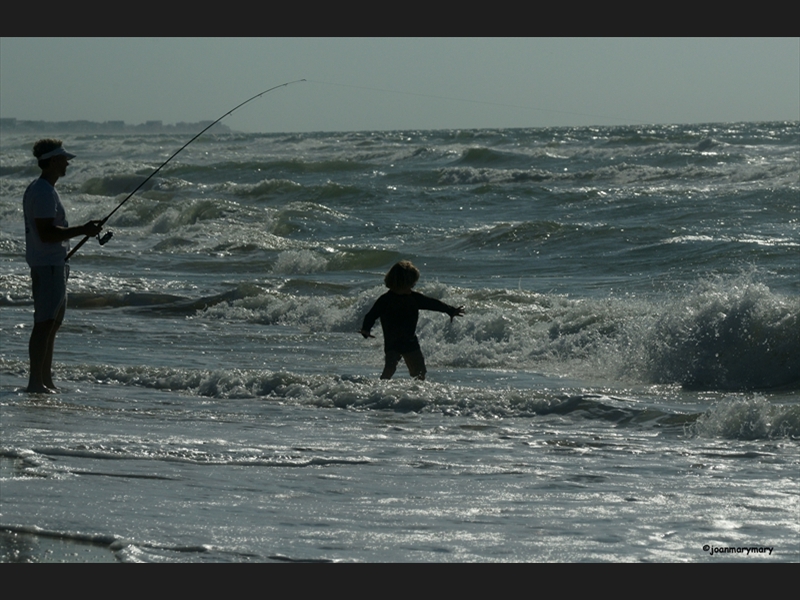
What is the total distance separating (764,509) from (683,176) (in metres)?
28.9

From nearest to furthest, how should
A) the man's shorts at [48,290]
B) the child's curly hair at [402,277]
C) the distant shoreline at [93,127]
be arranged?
the man's shorts at [48,290]
the child's curly hair at [402,277]
the distant shoreline at [93,127]

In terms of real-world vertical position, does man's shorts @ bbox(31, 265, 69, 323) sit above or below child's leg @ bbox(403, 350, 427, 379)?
above

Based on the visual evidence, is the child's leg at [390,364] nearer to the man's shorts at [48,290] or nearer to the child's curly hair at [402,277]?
the child's curly hair at [402,277]

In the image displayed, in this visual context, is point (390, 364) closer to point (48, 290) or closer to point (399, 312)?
point (399, 312)

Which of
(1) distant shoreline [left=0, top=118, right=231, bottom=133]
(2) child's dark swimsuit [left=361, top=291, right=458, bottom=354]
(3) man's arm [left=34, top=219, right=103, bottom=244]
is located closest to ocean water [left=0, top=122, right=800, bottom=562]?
(2) child's dark swimsuit [left=361, top=291, right=458, bottom=354]

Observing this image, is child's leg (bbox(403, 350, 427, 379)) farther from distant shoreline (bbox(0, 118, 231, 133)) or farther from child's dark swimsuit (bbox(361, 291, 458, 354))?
distant shoreline (bbox(0, 118, 231, 133))

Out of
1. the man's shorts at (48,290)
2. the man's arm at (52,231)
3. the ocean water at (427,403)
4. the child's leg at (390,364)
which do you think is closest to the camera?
the ocean water at (427,403)

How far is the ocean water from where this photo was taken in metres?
4.51

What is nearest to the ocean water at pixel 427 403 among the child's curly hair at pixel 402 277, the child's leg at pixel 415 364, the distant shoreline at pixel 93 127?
the child's leg at pixel 415 364

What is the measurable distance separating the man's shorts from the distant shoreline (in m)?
129

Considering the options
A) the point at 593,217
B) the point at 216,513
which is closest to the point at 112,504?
the point at 216,513

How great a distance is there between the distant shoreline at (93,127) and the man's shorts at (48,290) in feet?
423

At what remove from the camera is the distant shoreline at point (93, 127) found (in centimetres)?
13612

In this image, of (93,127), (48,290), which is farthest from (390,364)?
(93,127)
